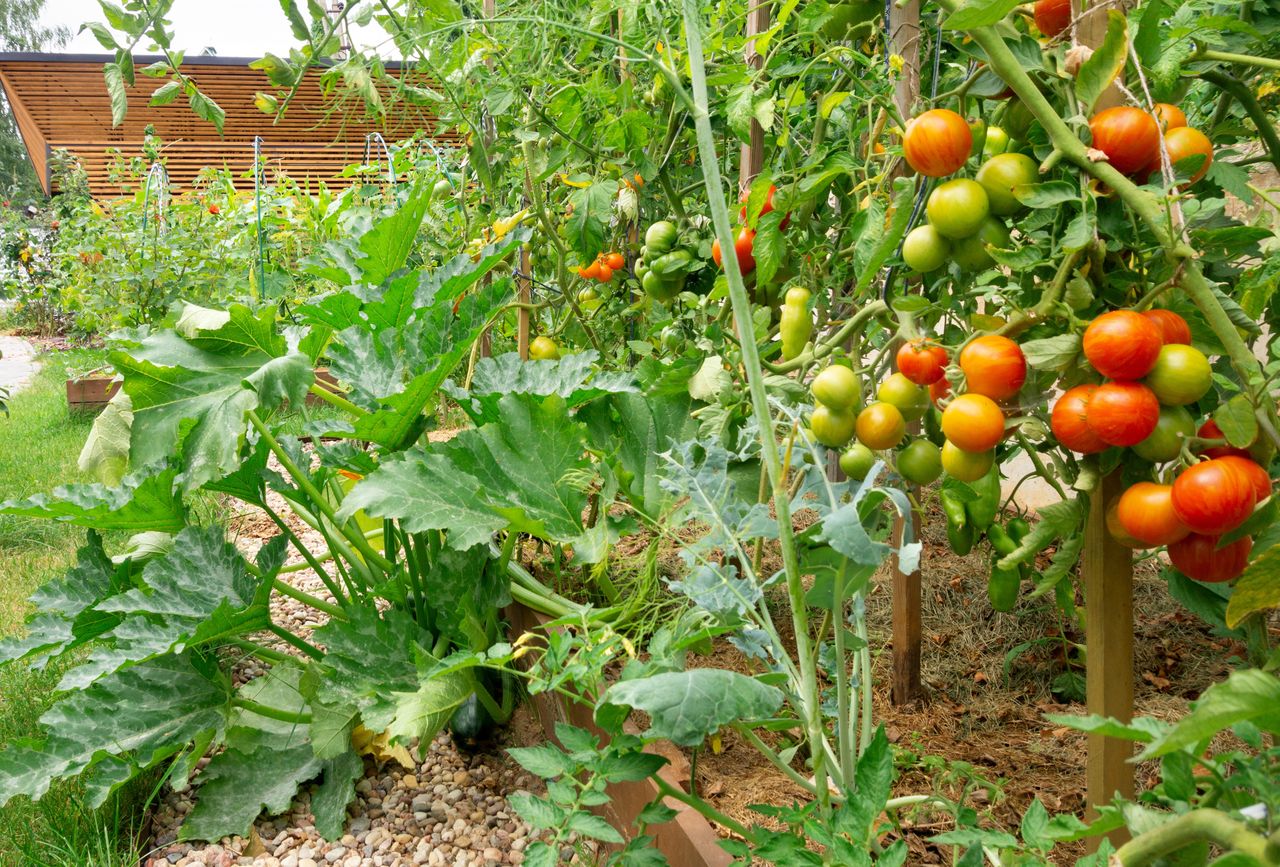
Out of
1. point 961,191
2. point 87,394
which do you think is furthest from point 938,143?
point 87,394

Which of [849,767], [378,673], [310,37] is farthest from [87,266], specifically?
[849,767]

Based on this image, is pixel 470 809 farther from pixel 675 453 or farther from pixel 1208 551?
pixel 1208 551

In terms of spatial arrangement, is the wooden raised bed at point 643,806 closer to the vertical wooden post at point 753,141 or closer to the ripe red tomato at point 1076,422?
the ripe red tomato at point 1076,422

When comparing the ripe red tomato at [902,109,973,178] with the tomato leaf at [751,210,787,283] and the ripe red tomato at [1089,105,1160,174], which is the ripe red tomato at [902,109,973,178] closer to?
the ripe red tomato at [1089,105,1160,174]

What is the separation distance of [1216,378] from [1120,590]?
Result: 262 mm

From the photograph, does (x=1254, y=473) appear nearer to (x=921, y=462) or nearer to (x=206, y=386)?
(x=921, y=462)

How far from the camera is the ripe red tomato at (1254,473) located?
29.1 inches

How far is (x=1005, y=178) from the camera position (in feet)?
2.84

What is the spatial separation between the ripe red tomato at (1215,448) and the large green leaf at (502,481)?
2.78ft

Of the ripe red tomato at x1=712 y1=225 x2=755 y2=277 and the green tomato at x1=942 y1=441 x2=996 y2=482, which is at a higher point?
the ripe red tomato at x1=712 y1=225 x2=755 y2=277

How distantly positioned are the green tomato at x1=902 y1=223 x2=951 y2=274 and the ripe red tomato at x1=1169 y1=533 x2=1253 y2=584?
0.35 meters

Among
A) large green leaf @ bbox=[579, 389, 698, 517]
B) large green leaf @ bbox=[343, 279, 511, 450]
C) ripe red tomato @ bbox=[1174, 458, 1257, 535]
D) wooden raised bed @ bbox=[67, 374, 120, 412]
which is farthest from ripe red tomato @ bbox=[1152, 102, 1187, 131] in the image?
wooden raised bed @ bbox=[67, 374, 120, 412]

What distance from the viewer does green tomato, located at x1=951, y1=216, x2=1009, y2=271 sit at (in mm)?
886

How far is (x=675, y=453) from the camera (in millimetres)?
1548
